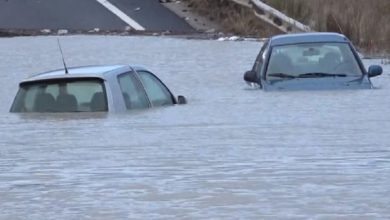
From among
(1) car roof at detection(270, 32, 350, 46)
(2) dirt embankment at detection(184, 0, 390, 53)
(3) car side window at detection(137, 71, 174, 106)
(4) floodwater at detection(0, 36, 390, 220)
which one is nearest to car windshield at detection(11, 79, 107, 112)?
(4) floodwater at detection(0, 36, 390, 220)

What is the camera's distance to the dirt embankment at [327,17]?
84.8 ft

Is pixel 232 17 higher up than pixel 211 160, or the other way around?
pixel 211 160

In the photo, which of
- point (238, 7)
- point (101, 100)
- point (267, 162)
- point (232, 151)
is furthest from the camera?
point (238, 7)

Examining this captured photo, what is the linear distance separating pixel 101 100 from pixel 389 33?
1286 cm

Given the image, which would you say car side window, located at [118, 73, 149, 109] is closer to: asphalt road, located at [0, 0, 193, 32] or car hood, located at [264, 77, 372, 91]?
car hood, located at [264, 77, 372, 91]

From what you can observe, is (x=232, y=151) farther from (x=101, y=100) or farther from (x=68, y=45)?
(x=68, y=45)

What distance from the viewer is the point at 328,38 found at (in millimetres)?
18266

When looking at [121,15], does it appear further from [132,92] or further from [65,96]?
[65,96]

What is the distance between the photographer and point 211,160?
10477mm

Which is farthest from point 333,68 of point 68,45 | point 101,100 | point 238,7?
point 238,7

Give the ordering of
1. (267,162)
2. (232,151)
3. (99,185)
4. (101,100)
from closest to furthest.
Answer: (99,185) < (267,162) < (232,151) < (101,100)

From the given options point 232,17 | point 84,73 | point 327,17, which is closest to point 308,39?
point 84,73

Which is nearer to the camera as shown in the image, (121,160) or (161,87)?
(121,160)

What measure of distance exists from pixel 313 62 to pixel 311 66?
8 cm
